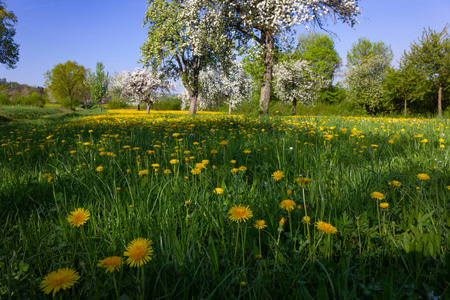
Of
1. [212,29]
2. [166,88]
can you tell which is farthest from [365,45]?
[212,29]

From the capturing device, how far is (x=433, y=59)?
22219 mm

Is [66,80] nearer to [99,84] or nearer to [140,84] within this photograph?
[99,84]


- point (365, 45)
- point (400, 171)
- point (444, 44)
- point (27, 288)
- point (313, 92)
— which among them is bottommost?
point (27, 288)

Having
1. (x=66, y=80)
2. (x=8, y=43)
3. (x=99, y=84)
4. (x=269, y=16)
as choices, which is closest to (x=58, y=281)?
(x=269, y=16)

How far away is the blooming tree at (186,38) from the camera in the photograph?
12.1 metres

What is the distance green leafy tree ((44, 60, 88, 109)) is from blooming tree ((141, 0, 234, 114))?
43.4 metres

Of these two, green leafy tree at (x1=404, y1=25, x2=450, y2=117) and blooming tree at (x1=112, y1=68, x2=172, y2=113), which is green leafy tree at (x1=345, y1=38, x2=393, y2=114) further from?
blooming tree at (x1=112, y1=68, x2=172, y2=113)

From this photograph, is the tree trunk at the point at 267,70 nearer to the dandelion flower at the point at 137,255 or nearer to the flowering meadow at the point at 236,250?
the flowering meadow at the point at 236,250

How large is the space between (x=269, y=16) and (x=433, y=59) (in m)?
21.0

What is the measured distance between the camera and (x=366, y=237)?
1.26 metres

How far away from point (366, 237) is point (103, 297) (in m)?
1.28

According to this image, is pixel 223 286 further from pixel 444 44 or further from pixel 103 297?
pixel 444 44

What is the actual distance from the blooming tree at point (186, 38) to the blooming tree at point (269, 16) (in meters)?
0.67

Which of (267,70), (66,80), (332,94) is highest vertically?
(66,80)
